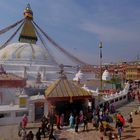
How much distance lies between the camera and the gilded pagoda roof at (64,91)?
13.3 metres

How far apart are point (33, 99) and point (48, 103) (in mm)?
920

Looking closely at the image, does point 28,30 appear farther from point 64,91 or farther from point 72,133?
point 72,133

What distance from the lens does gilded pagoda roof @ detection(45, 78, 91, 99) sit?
13330mm

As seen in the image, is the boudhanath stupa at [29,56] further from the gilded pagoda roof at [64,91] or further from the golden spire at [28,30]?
the gilded pagoda roof at [64,91]

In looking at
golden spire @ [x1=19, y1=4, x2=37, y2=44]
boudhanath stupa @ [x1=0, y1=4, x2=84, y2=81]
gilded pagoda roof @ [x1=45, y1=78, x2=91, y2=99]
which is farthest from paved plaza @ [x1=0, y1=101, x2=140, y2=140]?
golden spire @ [x1=19, y1=4, x2=37, y2=44]

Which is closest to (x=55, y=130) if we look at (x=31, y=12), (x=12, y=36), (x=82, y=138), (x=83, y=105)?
(x=82, y=138)

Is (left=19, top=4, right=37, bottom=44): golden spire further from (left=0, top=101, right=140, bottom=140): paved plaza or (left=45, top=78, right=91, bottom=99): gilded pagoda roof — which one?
(left=0, top=101, right=140, bottom=140): paved plaza

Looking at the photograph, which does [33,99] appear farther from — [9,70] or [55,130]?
[9,70]

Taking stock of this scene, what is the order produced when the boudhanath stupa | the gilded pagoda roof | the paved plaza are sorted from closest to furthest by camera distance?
the paved plaza < the gilded pagoda roof < the boudhanath stupa

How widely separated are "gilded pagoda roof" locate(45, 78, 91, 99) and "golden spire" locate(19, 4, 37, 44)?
2126cm

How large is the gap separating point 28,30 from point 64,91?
2271 centimetres

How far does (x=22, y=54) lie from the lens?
103 ft

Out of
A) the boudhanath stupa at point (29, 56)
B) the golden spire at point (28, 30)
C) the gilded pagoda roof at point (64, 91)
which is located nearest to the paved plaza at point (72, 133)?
the gilded pagoda roof at point (64, 91)

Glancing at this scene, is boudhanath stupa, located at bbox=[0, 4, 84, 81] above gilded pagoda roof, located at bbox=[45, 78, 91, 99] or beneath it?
above
